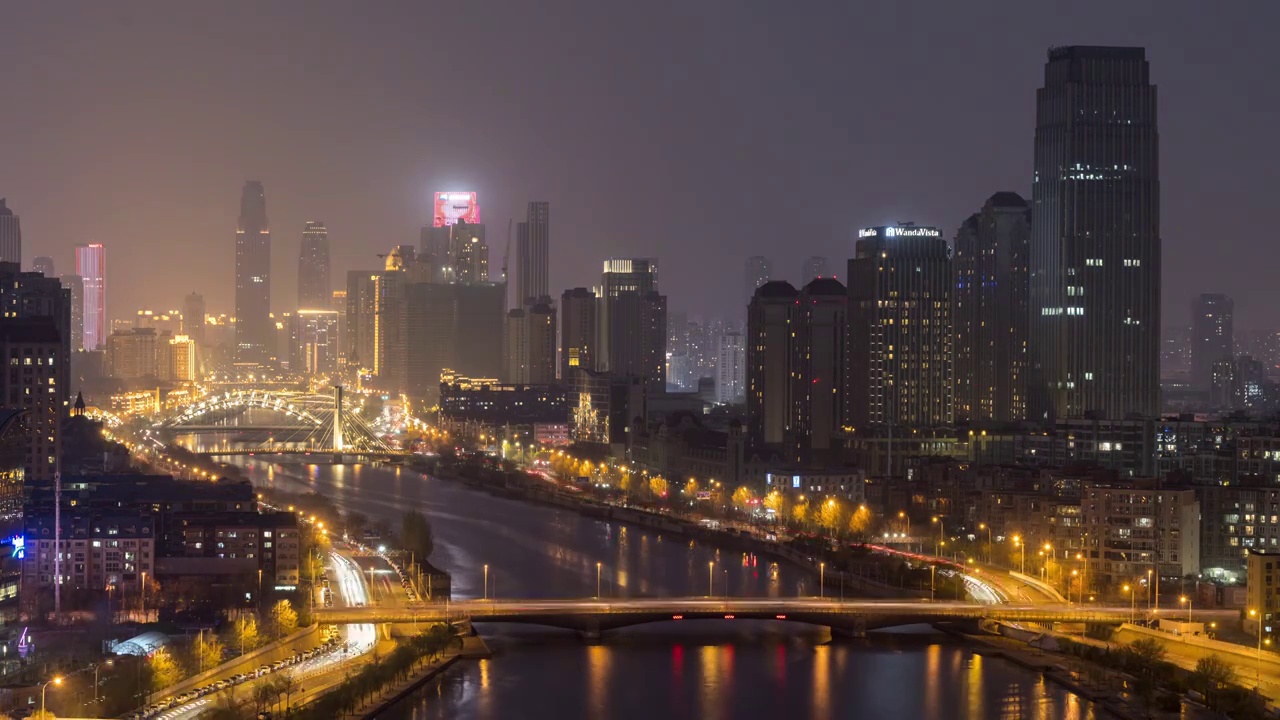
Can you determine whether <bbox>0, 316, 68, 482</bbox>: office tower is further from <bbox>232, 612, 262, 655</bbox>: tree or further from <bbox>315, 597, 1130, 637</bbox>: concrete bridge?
<bbox>232, 612, 262, 655</bbox>: tree

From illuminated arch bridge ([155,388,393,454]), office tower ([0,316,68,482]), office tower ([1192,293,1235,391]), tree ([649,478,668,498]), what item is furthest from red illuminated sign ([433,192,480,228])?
office tower ([0,316,68,482])

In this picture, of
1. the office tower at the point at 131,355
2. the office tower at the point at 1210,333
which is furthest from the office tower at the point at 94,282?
the office tower at the point at 1210,333

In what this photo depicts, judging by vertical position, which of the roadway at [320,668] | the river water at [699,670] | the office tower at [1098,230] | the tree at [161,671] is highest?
the office tower at [1098,230]

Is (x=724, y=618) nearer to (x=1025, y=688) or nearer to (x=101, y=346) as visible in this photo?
(x=1025, y=688)

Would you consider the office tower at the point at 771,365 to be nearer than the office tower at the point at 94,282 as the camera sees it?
Yes

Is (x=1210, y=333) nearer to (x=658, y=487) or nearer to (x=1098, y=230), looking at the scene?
(x=1098, y=230)

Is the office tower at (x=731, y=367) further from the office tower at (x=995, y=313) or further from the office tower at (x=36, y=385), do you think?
the office tower at (x=36, y=385)
